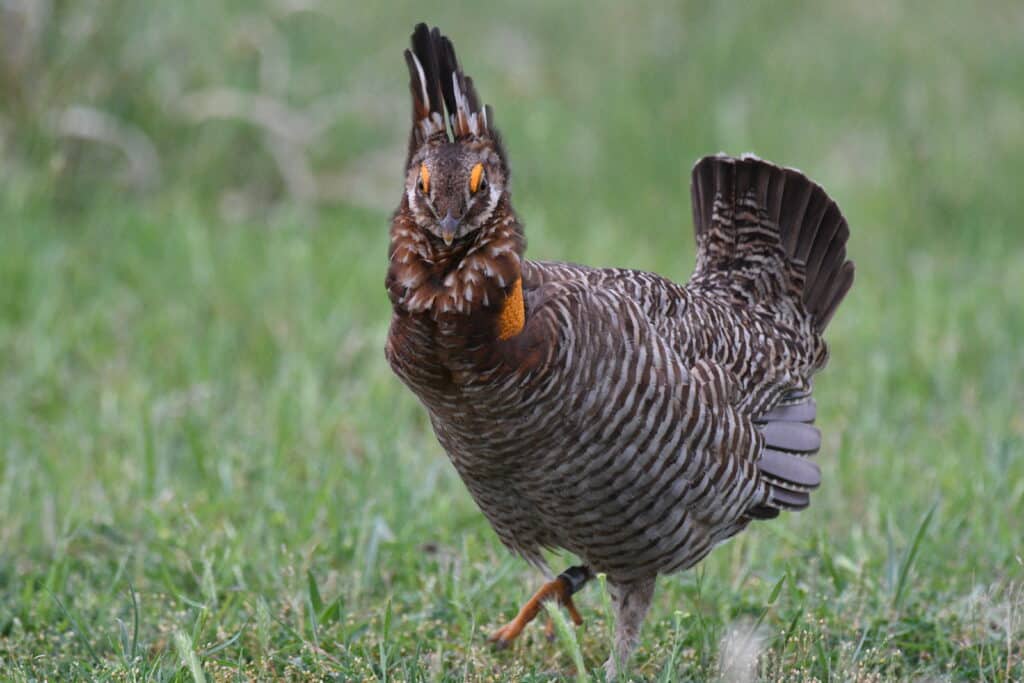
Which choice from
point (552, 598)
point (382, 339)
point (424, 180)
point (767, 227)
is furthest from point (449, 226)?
point (382, 339)

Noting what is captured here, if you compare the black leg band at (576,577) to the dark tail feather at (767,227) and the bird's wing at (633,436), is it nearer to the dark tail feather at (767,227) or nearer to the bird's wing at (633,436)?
the bird's wing at (633,436)

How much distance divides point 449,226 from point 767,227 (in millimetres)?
1488

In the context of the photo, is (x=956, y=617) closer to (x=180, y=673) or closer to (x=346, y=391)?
(x=180, y=673)

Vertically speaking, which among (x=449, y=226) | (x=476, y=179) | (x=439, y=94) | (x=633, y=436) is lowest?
(x=633, y=436)

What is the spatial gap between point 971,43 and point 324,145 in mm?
4821

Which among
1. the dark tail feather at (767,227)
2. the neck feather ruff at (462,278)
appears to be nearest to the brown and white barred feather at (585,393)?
the neck feather ruff at (462,278)

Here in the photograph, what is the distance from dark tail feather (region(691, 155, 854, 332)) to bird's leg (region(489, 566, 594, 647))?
3.27 ft

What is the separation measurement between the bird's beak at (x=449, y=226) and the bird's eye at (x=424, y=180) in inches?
2.9

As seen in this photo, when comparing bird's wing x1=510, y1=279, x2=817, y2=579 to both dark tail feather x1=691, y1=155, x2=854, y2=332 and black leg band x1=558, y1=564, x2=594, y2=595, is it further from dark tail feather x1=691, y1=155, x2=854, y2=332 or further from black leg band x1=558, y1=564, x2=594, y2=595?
dark tail feather x1=691, y1=155, x2=854, y2=332

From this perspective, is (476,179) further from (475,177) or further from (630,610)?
(630,610)

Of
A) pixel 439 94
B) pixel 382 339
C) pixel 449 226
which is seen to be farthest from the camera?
pixel 382 339

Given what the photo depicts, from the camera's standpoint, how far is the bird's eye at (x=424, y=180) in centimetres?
303

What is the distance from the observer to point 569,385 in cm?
316

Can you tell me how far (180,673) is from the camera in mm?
3143
